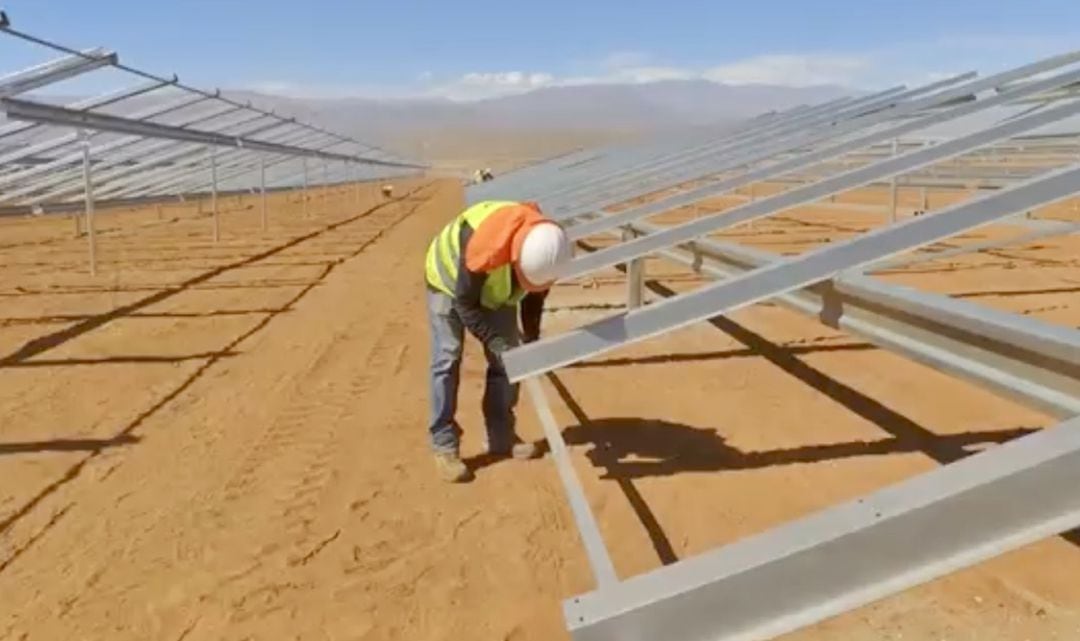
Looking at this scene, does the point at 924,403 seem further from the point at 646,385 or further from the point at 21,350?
the point at 21,350

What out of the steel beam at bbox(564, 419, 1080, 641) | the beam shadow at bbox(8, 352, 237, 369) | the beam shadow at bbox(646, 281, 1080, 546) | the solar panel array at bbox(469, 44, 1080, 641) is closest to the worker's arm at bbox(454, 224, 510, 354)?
the solar panel array at bbox(469, 44, 1080, 641)

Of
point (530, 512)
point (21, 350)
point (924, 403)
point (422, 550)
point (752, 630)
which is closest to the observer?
point (752, 630)

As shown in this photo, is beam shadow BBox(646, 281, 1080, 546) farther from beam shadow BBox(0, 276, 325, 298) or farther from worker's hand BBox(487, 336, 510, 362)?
beam shadow BBox(0, 276, 325, 298)

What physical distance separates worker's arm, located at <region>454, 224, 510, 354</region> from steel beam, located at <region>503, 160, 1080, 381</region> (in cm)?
127

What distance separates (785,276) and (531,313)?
196cm

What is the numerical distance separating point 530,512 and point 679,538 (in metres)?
0.60

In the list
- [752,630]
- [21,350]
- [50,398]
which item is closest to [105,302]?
[21,350]

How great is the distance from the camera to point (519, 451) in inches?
169

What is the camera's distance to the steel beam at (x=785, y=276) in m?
2.15

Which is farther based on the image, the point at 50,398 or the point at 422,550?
the point at 50,398

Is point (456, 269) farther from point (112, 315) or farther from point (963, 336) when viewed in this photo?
point (112, 315)

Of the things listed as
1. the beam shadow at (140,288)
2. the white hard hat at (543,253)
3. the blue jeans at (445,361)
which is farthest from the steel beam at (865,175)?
the beam shadow at (140,288)

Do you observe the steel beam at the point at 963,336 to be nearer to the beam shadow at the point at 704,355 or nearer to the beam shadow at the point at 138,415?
the beam shadow at the point at 704,355

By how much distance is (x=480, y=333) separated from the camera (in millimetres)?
3664
